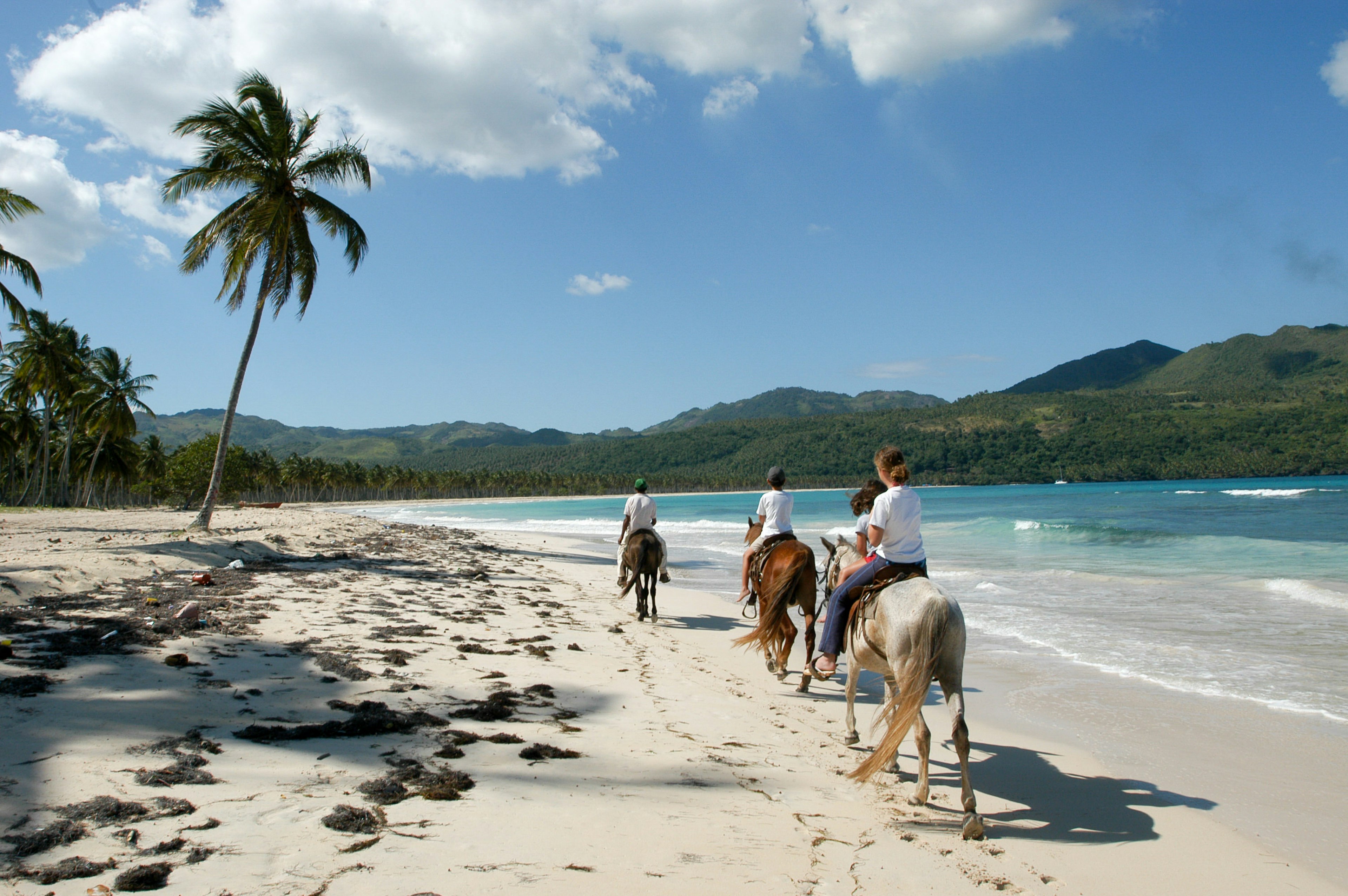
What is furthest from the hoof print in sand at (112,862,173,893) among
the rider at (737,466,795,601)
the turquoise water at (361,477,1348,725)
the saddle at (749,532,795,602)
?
the turquoise water at (361,477,1348,725)

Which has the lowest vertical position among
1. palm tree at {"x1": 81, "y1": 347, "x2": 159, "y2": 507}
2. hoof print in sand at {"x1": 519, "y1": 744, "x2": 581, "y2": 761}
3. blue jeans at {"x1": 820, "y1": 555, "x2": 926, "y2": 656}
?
hoof print in sand at {"x1": 519, "y1": 744, "x2": 581, "y2": 761}

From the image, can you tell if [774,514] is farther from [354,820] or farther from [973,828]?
[354,820]

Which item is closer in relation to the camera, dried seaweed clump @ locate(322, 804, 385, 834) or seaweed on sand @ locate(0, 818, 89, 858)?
seaweed on sand @ locate(0, 818, 89, 858)

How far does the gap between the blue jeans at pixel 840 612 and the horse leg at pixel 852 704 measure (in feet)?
0.51

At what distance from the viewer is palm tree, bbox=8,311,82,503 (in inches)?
1312

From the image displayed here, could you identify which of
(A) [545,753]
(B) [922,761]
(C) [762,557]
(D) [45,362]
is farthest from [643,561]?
(D) [45,362]

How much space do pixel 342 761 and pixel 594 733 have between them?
1712 millimetres

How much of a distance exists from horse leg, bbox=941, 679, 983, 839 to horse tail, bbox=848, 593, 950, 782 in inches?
6.0

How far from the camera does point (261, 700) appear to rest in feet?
15.1

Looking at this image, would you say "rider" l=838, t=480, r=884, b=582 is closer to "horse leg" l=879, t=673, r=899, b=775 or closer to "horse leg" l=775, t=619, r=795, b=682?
"horse leg" l=879, t=673, r=899, b=775

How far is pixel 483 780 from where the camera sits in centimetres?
378

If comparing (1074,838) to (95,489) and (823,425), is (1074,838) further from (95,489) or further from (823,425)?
(823,425)

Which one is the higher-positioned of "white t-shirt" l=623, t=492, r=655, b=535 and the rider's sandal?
"white t-shirt" l=623, t=492, r=655, b=535

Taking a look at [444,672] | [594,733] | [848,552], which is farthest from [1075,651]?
[444,672]
